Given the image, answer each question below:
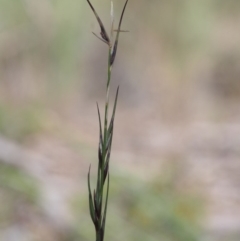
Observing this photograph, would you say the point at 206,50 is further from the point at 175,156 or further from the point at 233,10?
the point at 175,156

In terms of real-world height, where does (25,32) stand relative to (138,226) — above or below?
above

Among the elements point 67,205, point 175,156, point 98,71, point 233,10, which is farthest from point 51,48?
point 67,205

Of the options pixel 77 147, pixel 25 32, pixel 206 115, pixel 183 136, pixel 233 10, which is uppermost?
pixel 233 10

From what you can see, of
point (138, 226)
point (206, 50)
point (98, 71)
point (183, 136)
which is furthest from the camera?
point (98, 71)

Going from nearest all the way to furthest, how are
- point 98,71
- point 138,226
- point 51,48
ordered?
point 138,226 → point 51,48 → point 98,71

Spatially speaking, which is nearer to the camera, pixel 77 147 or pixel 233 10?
pixel 77 147

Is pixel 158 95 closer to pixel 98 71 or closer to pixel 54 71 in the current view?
pixel 98 71
